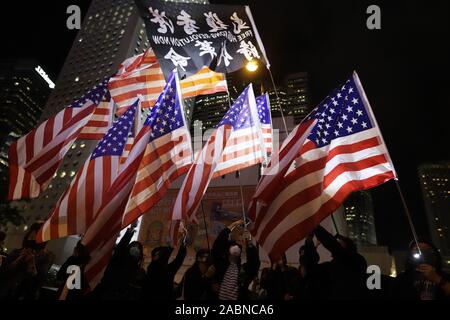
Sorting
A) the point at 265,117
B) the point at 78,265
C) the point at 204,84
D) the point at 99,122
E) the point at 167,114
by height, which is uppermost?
the point at 204,84

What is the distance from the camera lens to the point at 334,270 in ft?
15.2

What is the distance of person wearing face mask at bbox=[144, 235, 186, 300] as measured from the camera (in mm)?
5152

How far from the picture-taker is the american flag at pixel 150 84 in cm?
938

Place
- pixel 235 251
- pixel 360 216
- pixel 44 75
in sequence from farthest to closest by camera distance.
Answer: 1. pixel 360 216
2. pixel 44 75
3. pixel 235 251

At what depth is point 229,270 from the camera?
5406 millimetres

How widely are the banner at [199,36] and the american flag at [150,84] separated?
2.38 feet

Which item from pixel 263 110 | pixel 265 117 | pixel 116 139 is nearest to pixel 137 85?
pixel 116 139

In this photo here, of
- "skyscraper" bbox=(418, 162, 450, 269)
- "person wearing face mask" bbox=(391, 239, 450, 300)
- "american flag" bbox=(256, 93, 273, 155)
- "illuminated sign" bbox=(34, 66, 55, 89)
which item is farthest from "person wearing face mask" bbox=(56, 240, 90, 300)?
"illuminated sign" bbox=(34, 66, 55, 89)

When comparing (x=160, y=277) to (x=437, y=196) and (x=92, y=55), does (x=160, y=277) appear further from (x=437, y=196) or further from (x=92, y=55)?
(x=437, y=196)

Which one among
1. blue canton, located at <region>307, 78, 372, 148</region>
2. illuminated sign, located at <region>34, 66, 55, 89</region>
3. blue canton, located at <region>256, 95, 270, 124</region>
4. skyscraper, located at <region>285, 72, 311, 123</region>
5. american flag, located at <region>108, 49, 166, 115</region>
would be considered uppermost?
illuminated sign, located at <region>34, 66, 55, 89</region>

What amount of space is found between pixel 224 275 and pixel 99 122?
18.6 ft

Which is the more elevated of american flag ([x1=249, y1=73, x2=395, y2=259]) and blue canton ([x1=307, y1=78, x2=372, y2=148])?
blue canton ([x1=307, y1=78, x2=372, y2=148])

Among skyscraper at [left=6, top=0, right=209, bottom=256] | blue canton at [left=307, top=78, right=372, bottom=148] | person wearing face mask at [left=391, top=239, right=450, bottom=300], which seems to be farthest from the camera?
skyscraper at [left=6, top=0, right=209, bottom=256]

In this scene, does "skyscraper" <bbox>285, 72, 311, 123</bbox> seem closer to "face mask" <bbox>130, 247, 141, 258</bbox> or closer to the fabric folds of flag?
the fabric folds of flag
